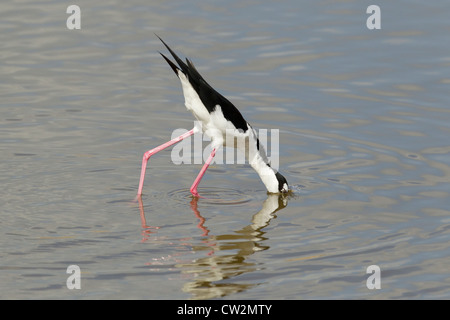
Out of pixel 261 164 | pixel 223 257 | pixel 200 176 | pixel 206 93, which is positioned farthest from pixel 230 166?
pixel 223 257

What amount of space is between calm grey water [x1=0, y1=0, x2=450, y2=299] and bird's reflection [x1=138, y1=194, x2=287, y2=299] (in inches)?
1.0

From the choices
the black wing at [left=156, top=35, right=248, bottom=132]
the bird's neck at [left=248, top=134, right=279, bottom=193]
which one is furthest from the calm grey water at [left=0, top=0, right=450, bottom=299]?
the black wing at [left=156, top=35, right=248, bottom=132]

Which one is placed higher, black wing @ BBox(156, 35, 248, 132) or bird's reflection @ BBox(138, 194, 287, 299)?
black wing @ BBox(156, 35, 248, 132)

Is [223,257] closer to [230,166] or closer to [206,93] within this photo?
[206,93]

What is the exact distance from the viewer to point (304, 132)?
12.8 m

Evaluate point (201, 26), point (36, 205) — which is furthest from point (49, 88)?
point (36, 205)

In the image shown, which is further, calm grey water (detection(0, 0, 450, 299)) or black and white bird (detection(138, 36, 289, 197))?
black and white bird (detection(138, 36, 289, 197))

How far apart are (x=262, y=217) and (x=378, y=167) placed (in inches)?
82.7

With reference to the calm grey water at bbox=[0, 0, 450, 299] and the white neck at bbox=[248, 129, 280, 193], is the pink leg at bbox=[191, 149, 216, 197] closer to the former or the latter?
the calm grey water at bbox=[0, 0, 450, 299]

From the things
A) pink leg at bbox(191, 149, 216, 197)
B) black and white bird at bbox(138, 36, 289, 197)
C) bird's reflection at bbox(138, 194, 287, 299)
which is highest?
black and white bird at bbox(138, 36, 289, 197)

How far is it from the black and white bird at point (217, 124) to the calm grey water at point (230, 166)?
263mm

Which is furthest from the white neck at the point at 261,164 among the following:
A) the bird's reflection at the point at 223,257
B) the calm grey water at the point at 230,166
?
the bird's reflection at the point at 223,257

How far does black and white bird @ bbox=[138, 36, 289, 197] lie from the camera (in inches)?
412

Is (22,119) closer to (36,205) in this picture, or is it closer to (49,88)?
(49,88)
